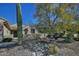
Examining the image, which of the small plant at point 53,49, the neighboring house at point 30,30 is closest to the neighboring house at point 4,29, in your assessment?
the neighboring house at point 30,30

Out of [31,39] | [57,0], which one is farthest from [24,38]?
[57,0]

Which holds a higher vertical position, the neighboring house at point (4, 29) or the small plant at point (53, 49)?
the neighboring house at point (4, 29)

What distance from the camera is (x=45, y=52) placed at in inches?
295

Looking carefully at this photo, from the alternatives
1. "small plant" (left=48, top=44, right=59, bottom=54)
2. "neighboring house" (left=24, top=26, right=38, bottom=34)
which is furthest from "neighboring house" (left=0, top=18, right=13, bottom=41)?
"small plant" (left=48, top=44, right=59, bottom=54)

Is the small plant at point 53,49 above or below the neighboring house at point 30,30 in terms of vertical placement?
below

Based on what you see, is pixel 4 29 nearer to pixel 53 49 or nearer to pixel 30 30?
pixel 30 30

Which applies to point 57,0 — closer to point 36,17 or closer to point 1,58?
point 36,17

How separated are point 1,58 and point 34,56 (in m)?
0.35

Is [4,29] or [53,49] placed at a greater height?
[4,29]

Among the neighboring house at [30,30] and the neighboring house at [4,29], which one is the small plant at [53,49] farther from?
the neighboring house at [4,29]

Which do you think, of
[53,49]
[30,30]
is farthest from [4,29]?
[53,49]

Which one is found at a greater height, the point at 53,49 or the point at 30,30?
the point at 30,30

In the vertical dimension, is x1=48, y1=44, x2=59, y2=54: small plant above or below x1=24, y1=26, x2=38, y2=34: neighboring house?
below

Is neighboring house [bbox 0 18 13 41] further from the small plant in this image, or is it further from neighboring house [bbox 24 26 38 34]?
the small plant
